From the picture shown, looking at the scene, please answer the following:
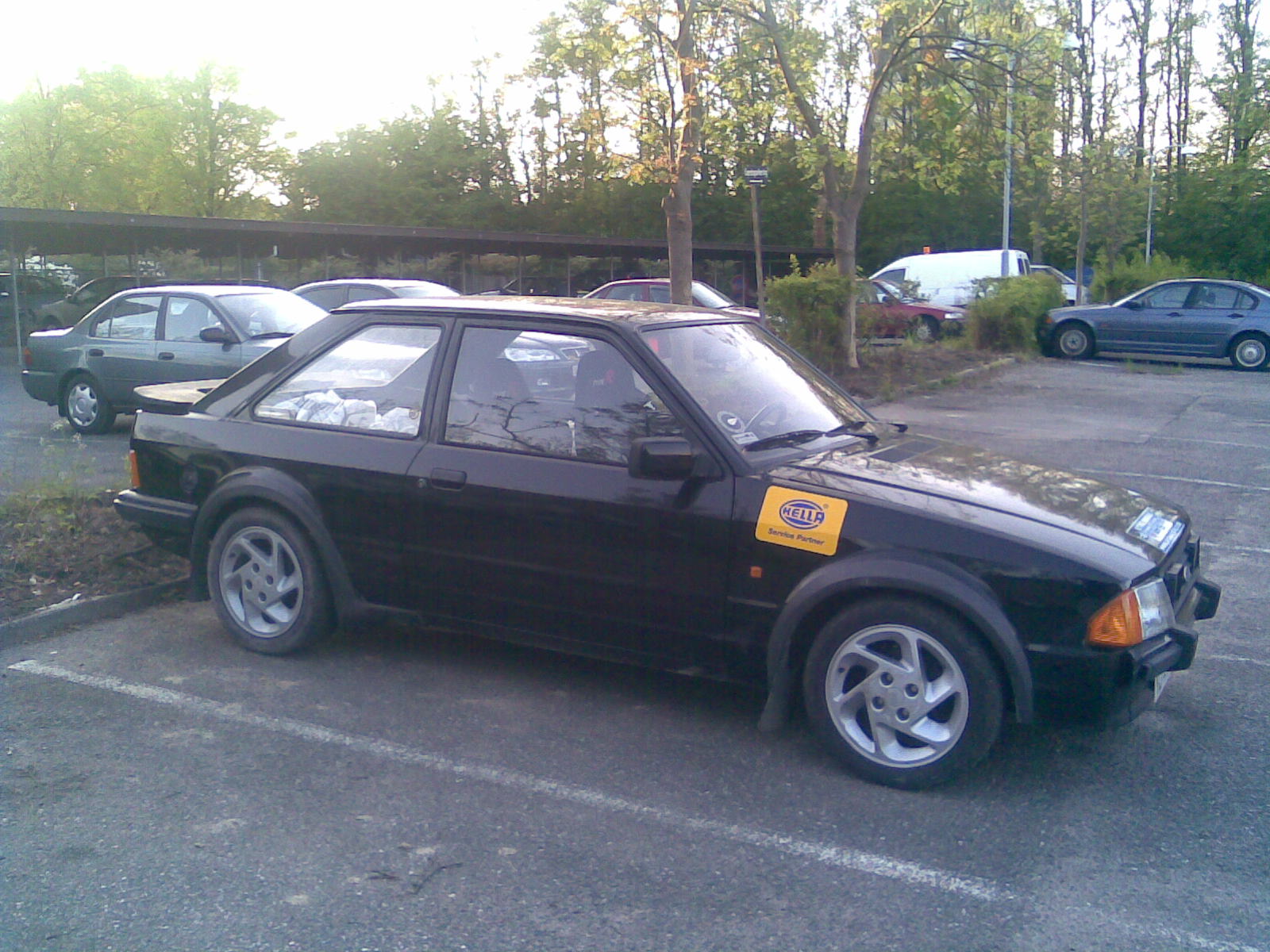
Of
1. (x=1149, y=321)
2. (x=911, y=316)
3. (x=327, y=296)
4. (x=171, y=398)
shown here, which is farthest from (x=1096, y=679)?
(x=911, y=316)

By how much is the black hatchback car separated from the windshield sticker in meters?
0.02

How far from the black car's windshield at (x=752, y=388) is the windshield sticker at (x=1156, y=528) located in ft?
3.95

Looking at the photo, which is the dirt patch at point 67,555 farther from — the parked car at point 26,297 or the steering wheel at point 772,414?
the parked car at point 26,297

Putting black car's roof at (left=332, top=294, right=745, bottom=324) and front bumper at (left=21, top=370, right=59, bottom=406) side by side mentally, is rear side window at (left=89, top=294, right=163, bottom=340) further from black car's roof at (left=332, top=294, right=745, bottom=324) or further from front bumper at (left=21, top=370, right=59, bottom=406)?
black car's roof at (left=332, top=294, right=745, bottom=324)

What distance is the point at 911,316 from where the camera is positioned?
25688 mm

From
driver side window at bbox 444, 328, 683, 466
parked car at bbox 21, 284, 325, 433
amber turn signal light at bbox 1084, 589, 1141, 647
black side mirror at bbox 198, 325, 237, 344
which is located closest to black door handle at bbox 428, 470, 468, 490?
driver side window at bbox 444, 328, 683, 466

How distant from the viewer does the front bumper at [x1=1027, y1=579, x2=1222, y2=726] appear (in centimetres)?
385

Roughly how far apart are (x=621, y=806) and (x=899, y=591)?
1.20 m

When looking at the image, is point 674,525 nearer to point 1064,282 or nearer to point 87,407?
point 87,407

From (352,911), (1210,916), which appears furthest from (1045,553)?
(352,911)

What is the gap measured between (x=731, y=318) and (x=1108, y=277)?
2655 cm

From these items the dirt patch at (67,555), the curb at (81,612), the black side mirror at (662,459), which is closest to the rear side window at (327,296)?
the dirt patch at (67,555)

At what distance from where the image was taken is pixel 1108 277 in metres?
29.2

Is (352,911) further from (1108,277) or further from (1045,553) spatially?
(1108,277)
